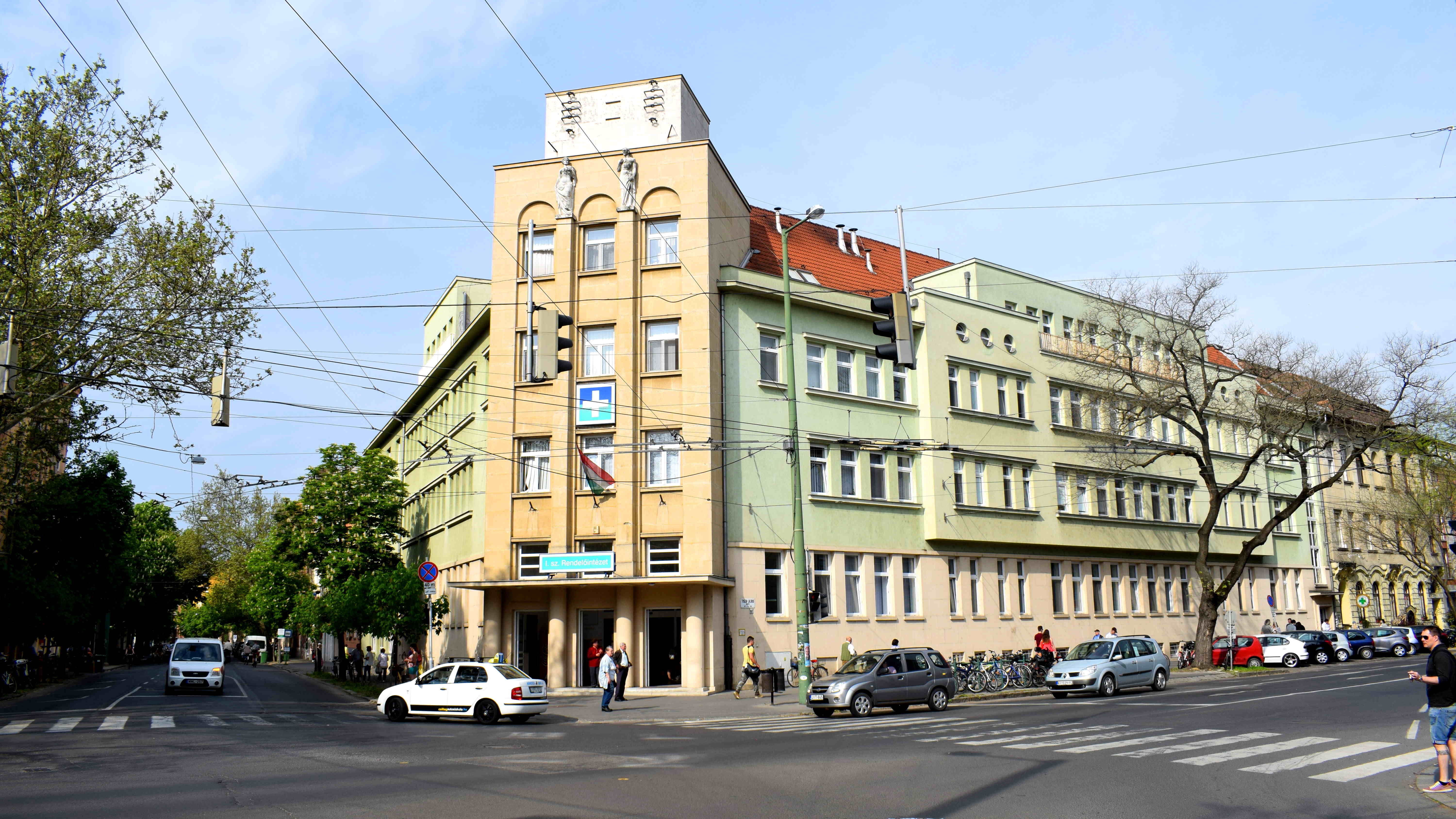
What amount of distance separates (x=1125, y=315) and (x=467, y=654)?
29387 millimetres

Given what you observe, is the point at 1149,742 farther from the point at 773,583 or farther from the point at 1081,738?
the point at 773,583

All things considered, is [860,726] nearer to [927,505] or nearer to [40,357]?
[927,505]

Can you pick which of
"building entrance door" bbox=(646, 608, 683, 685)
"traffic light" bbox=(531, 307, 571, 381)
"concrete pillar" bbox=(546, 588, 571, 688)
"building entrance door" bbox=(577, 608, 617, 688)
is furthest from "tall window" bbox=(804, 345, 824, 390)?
"traffic light" bbox=(531, 307, 571, 381)

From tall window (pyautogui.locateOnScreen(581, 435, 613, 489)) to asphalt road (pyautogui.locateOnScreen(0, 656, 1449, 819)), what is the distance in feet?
30.4

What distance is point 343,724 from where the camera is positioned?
900 inches

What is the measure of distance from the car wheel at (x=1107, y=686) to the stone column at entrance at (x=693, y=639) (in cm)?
1110

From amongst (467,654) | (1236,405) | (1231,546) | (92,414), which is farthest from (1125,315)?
(92,414)

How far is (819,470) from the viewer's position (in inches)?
1414

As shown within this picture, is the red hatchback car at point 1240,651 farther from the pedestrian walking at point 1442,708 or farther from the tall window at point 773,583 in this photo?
the pedestrian walking at point 1442,708

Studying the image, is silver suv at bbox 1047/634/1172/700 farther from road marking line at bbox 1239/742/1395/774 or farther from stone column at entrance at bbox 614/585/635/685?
road marking line at bbox 1239/742/1395/774

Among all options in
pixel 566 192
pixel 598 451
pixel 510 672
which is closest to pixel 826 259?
pixel 566 192

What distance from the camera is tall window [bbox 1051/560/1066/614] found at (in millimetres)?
43375

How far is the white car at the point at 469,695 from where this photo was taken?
23.2 metres

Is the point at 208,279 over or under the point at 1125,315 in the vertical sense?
under
